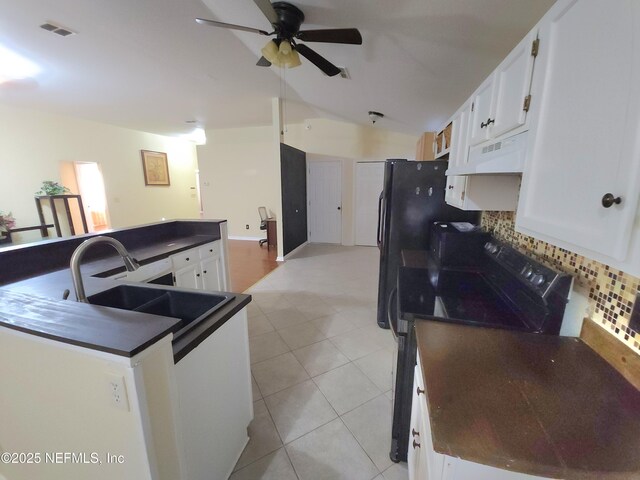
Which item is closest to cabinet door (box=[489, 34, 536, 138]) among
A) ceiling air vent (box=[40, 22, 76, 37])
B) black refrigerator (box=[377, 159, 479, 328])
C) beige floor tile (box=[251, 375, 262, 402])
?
black refrigerator (box=[377, 159, 479, 328])

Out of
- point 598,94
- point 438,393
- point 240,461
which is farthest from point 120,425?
point 598,94

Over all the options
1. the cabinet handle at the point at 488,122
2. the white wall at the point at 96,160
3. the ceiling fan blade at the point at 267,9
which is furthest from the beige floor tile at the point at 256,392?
the white wall at the point at 96,160

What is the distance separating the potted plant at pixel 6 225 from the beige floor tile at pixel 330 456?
5539 millimetres

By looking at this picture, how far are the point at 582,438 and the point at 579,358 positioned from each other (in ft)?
1.22

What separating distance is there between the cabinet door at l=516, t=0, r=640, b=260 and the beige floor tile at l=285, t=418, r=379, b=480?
4.59ft

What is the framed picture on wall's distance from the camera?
23.0 feet

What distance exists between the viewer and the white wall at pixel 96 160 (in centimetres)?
466

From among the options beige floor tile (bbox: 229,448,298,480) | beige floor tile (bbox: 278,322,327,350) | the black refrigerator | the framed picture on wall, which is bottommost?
beige floor tile (bbox: 229,448,298,480)

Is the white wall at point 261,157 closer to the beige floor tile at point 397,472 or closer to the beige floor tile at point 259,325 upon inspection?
the beige floor tile at point 259,325

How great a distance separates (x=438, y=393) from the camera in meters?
0.73

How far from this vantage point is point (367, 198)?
5887mm

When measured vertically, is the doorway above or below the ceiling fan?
below

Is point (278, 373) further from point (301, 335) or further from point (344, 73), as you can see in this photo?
point (344, 73)

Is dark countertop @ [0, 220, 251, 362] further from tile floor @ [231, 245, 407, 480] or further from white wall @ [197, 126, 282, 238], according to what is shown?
white wall @ [197, 126, 282, 238]
